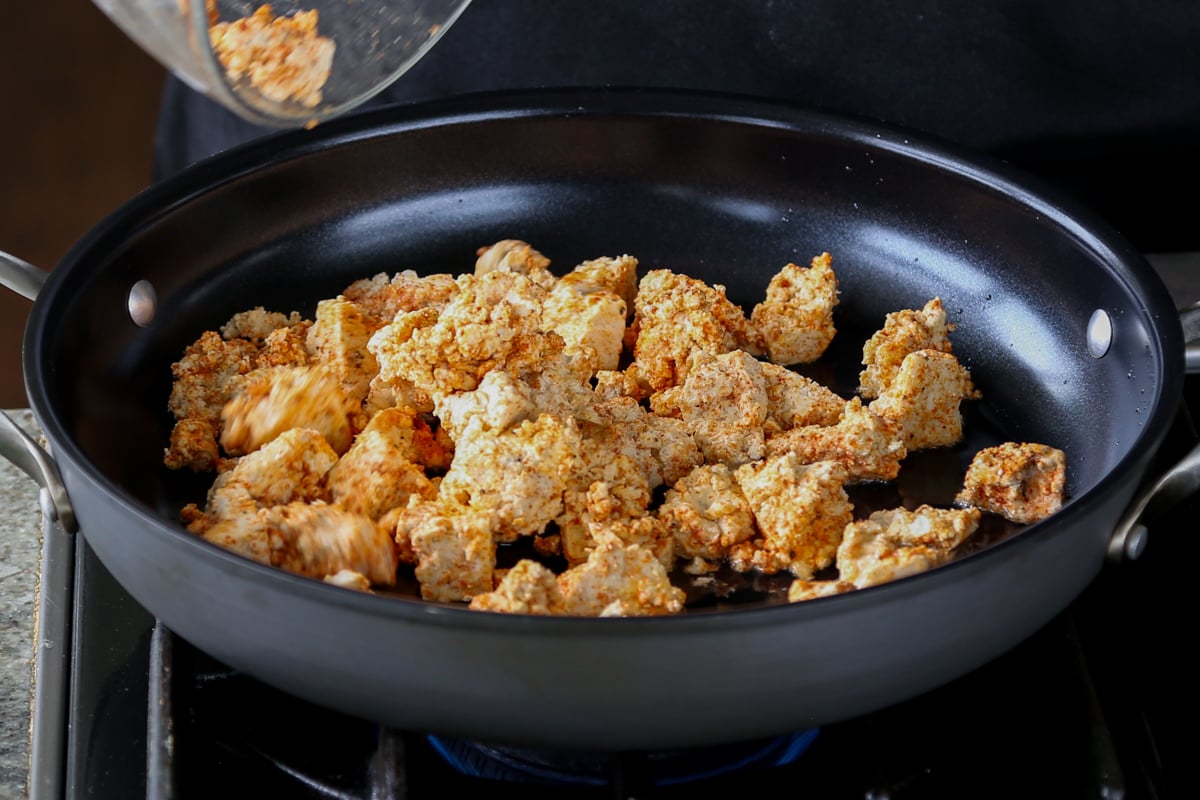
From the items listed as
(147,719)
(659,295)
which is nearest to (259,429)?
(147,719)

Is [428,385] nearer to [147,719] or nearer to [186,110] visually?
[147,719]

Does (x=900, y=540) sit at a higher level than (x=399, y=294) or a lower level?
lower

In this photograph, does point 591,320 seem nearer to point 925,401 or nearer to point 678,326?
→ point 678,326

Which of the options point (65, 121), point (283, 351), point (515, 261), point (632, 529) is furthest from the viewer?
point (65, 121)

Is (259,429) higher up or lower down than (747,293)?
lower down

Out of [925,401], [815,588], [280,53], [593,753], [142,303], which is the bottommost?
[593,753]

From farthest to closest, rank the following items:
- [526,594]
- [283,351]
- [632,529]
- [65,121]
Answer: [65,121] → [283,351] → [632,529] → [526,594]

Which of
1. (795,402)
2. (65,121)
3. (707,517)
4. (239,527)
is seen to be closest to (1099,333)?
(795,402)

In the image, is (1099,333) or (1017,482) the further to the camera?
(1099,333)
